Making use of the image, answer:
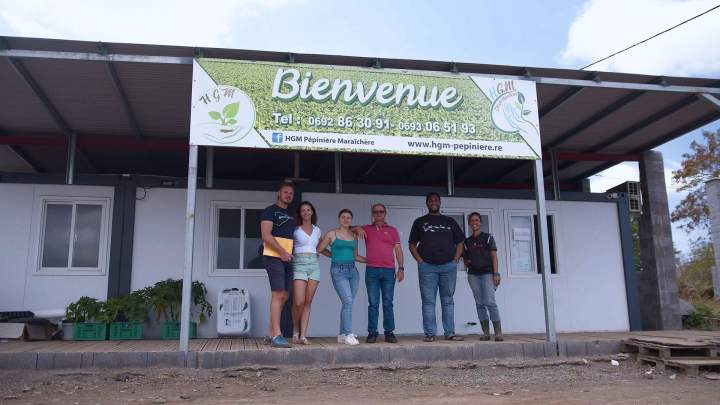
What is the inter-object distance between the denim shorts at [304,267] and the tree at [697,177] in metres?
19.8

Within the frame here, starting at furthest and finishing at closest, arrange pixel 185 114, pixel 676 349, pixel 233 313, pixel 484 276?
pixel 185 114
pixel 233 313
pixel 484 276
pixel 676 349

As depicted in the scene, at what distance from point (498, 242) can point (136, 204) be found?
5472 millimetres

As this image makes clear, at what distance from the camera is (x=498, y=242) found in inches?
360

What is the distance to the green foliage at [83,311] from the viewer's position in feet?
23.9

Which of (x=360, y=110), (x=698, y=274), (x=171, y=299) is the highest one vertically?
(x=360, y=110)

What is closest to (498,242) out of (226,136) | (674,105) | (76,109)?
(674,105)

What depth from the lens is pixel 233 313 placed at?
774 centimetres

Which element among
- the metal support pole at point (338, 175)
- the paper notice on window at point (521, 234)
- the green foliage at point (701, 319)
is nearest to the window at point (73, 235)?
the metal support pole at point (338, 175)

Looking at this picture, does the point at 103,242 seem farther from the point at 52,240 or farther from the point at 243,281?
the point at 243,281

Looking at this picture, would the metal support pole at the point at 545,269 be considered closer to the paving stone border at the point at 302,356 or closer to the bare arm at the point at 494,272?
the paving stone border at the point at 302,356

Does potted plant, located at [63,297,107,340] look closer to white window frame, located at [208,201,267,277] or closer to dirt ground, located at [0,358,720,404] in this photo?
white window frame, located at [208,201,267,277]

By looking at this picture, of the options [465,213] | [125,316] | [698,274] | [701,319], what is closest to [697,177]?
[698,274]

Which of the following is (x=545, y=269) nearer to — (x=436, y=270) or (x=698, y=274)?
(x=436, y=270)

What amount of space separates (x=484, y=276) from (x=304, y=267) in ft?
7.53
